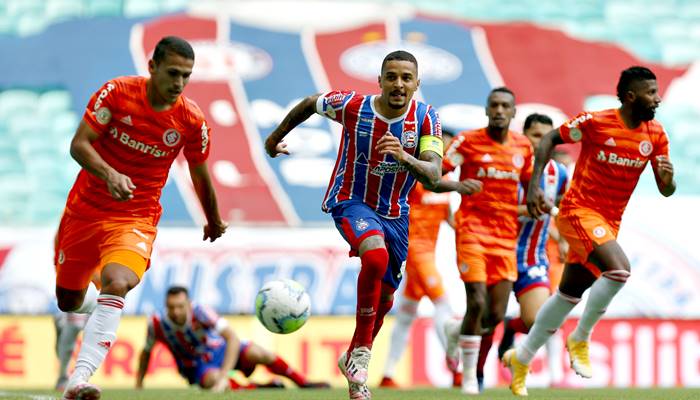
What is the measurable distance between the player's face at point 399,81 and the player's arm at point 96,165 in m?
1.69

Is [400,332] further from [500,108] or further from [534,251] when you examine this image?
[500,108]

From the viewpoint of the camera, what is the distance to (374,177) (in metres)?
7.82

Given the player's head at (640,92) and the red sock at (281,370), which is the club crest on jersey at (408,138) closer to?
the player's head at (640,92)

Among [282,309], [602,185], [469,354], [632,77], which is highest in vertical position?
[632,77]

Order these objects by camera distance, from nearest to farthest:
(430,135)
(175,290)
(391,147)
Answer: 1. (391,147)
2. (430,135)
3. (175,290)

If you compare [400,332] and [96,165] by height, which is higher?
[96,165]

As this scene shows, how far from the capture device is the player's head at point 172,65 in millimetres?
7188

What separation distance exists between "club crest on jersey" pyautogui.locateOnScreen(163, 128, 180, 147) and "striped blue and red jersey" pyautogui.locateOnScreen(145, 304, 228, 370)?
482 centimetres

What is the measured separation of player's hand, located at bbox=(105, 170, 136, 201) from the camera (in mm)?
6750

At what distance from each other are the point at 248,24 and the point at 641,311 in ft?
26.0

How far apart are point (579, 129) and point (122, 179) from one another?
3.56 m

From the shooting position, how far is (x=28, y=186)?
18.1m

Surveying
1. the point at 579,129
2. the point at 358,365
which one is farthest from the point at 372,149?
the point at 579,129

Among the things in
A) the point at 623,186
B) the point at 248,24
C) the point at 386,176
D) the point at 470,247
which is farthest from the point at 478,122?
the point at 386,176
